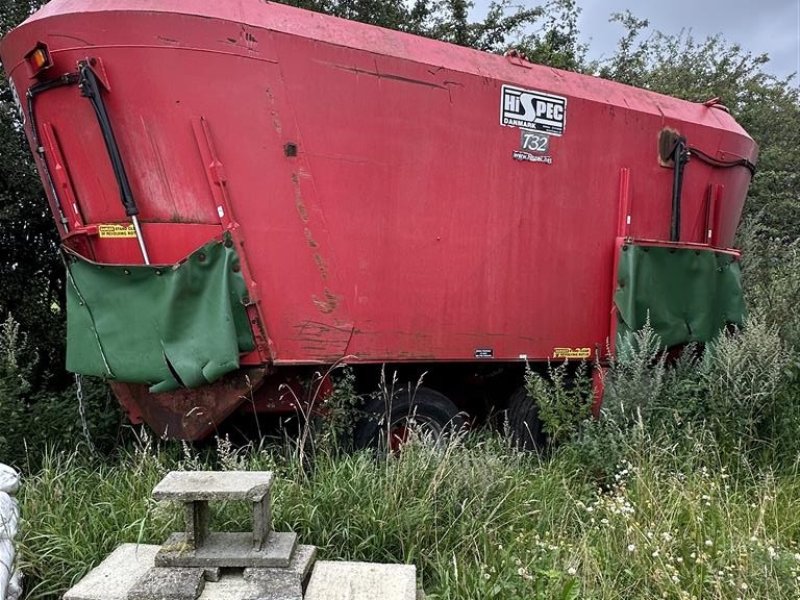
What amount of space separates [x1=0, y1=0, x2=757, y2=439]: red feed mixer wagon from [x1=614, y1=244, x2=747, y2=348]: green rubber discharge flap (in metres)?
0.05

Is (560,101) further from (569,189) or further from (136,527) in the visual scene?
(136,527)

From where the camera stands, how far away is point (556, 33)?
35.3 feet

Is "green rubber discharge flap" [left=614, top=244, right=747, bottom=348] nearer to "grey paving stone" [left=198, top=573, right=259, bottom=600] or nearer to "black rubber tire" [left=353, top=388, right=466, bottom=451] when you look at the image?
"black rubber tire" [left=353, top=388, right=466, bottom=451]

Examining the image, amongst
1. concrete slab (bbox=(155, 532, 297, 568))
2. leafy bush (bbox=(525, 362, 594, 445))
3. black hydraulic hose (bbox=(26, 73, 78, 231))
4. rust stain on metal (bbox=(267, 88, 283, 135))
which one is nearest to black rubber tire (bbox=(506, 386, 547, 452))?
leafy bush (bbox=(525, 362, 594, 445))

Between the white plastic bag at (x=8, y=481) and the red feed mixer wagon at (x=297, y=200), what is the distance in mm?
573

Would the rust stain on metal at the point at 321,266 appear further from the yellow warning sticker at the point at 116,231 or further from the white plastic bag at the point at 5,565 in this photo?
the white plastic bag at the point at 5,565

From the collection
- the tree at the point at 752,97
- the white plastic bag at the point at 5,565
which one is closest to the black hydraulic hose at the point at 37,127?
the white plastic bag at the point at 5,565

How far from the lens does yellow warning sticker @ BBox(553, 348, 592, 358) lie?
3898 millimetres

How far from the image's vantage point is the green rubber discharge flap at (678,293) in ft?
13.1

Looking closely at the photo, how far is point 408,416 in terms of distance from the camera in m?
3.47

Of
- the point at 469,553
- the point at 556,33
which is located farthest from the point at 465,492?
the point at 556,33

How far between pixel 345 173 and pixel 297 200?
0.31 m

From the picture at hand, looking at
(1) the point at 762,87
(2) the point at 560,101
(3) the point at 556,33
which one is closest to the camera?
Answer: (2) the point at 560,101

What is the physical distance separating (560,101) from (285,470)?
278 cm
